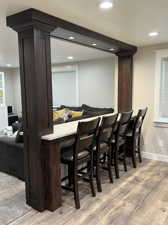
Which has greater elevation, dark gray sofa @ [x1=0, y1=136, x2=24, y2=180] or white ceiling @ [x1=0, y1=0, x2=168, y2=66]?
white ceiling @ [x1=0, y1=0, x2=168, y2=66]

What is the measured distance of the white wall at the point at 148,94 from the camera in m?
4.04

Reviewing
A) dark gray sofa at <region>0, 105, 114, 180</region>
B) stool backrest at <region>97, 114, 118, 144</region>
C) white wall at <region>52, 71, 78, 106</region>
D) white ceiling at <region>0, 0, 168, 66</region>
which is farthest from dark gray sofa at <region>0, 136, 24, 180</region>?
white wall at <region>52, 71, 78, 106</region>

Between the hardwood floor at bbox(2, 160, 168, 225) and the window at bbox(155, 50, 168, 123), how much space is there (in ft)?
4.67

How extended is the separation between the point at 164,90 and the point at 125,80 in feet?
2.73

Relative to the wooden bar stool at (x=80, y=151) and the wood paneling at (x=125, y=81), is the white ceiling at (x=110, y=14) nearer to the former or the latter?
the wood paneling at (x=125, y=81)

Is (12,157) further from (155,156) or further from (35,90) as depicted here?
(155,156)

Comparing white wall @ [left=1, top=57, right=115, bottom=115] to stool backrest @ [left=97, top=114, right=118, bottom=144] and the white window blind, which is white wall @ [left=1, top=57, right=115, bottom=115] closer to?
the white window blind

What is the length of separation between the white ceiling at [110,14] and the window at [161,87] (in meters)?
0.68

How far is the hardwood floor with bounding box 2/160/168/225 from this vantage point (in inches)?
87.4

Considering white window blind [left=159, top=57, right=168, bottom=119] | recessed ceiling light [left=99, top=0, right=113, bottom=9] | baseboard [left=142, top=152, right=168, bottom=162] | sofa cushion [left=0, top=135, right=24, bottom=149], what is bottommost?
baseboard [left=142, top=152, right=168, bottom=162]

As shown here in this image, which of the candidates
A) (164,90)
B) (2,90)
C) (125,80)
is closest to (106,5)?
(125,80)

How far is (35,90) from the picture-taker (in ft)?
7.36

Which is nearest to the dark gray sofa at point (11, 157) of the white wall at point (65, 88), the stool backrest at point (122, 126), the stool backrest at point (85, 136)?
the stool backrest at point (85, 136)

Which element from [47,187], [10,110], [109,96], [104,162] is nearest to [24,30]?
[47,187]
